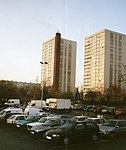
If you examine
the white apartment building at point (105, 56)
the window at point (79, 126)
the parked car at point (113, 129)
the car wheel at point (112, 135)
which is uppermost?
the white apartment building at point (105, 56)

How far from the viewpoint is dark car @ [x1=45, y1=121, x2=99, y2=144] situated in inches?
495

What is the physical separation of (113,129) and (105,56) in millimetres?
71908

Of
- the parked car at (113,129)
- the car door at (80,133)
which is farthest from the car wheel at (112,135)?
the car door at (80,133)

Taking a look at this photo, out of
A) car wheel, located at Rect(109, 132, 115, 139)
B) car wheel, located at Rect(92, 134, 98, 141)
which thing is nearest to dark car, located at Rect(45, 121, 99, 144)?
car wheel, located at Rect(92, 134, 98, 141)

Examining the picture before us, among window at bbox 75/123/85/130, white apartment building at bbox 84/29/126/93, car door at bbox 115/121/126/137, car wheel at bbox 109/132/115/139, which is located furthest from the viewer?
white apartment building at bbox 84/29/126/93

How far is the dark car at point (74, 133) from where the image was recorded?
12.6m

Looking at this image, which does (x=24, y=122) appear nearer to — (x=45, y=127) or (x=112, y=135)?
(x=45, y=127)

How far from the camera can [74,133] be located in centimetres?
1300

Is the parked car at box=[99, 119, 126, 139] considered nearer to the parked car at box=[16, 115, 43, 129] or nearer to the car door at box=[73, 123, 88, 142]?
the car door at box=[73, 123, 88, 142]

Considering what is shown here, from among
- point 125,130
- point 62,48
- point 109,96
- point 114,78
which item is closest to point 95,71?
point 114,78

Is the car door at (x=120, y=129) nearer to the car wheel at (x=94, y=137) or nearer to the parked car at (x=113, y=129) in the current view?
the parked car at (x=113, y=129)

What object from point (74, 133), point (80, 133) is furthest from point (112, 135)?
point (74, 133)

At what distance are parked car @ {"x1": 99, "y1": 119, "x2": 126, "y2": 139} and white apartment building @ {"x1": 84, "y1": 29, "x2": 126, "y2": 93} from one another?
2636 inches

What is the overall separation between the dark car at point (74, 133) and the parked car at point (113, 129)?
0.89 metres
